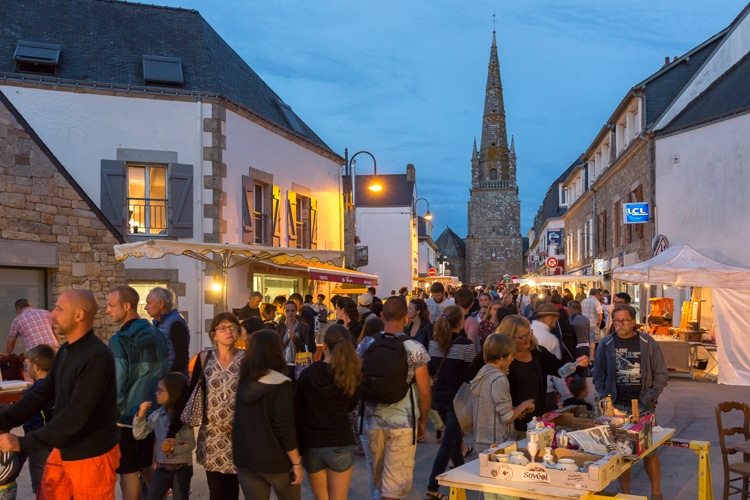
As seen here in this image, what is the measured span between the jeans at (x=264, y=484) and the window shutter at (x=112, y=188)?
38.4 feet

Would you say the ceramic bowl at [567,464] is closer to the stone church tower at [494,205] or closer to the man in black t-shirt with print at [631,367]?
the man in black t-shirt with print at [631,367]

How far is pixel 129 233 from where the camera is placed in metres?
15.5

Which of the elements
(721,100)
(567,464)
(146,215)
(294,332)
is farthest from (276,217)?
(567,464)

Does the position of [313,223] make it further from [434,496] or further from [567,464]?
[567,464]

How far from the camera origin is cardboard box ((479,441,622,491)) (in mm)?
4391

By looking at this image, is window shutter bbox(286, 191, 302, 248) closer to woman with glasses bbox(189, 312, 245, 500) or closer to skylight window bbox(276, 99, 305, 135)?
skylight window bbox(276, 99, 305, 135)

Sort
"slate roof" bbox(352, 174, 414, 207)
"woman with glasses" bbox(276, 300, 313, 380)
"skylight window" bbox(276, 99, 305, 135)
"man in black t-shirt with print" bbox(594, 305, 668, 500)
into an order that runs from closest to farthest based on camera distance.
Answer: "man in black t-shirt with print" bbox(594, 305, 668, 500) < "woman with glasses" bbox(276, 300, 313, 380) < "skylight window" bbox(276, 99, 305, 135) < "slate roof" bbox(352, 174, 414, 207)

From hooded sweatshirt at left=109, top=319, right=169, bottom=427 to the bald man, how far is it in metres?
1.09

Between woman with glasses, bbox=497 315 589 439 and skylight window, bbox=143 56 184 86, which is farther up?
skylight window, bbox=143 56 184 86

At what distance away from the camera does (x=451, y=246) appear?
10488 cm

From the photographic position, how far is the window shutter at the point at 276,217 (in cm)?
1858

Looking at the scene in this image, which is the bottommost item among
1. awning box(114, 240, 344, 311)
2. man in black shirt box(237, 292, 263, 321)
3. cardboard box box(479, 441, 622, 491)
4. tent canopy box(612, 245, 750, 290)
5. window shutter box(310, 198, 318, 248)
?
cardboard box box(479, 441, 622, 491)

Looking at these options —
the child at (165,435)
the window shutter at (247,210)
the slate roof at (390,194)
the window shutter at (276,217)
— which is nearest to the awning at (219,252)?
the window shutter at (247,210)

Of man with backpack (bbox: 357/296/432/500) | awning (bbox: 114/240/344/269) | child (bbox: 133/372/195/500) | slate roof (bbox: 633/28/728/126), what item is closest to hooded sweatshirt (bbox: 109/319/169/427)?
child (bbox: 133/372/195/500)
